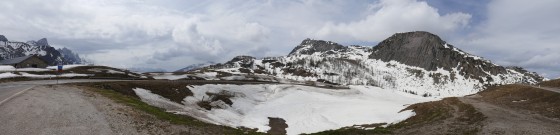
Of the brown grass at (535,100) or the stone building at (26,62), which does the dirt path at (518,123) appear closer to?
the brown grass at (535,100)

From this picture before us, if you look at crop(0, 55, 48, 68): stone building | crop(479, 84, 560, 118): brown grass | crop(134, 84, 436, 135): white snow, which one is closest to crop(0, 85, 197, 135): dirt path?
crop(134, 84, 436, 135): white snow

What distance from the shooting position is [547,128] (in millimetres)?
31344

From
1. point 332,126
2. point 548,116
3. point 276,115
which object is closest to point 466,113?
point 548,116

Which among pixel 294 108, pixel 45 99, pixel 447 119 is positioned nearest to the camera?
pixel 45 99

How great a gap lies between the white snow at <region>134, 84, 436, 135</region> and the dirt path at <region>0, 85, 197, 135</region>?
12.9m

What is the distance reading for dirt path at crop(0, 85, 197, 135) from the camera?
24156 millimetres

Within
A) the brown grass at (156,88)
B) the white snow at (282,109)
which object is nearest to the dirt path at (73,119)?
the white snow at (282,109)

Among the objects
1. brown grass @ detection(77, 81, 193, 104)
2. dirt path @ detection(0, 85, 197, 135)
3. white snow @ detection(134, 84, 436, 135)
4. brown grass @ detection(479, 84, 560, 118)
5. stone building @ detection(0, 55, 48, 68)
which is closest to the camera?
dirt path @ detection(0, 85, 197, 135)

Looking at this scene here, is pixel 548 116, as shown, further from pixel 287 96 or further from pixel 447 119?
pixel 287 96

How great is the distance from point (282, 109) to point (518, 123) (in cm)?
5153

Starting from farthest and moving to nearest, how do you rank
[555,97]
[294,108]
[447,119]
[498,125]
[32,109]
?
[294,108] < [555,97] < [447,119] < [498,125] < [32,109]

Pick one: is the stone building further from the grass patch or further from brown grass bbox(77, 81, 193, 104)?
the grass patch

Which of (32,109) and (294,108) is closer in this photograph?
(32,109)

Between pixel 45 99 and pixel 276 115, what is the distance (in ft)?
147
